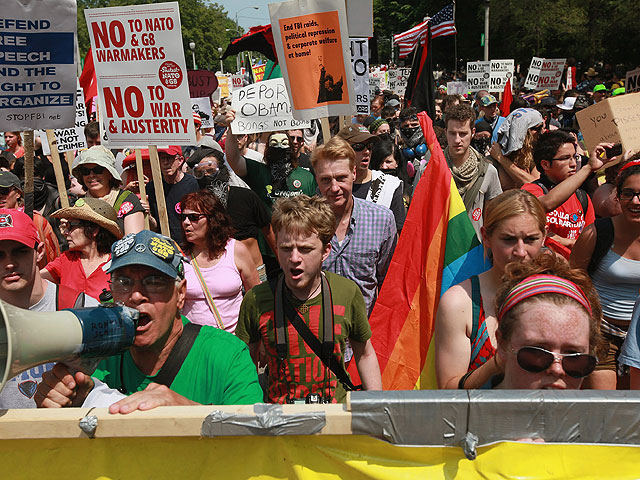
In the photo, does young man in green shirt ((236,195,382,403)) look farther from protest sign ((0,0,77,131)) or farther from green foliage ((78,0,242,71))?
green foliage ((78,0,242,71))

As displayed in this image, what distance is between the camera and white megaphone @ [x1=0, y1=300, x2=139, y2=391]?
147 cm

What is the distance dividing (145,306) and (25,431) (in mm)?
689

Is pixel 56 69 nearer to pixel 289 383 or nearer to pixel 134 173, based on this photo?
Answer: pixel 134 173

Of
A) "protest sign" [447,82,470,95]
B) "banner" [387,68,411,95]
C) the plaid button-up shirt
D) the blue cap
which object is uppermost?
"banner" [387,68,411,95]

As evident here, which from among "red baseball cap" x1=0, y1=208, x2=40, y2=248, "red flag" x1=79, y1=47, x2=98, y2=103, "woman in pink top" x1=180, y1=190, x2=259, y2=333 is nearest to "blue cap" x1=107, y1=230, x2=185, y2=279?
"red baseball cap" x1=0, y1=208, x2=40, y2=248

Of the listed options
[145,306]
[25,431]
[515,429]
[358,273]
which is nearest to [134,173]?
[358,273]

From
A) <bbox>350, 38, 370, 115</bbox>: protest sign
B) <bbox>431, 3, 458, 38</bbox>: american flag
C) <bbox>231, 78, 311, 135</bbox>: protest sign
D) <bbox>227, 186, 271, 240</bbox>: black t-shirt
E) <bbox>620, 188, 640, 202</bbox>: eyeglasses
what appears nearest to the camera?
<bbox>620, 188, 640, 202</bbox>: eyeglasses

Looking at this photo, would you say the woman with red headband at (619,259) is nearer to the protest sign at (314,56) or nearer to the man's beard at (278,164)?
the protest sign at (314,56)

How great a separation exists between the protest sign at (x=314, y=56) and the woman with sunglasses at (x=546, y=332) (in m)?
3.55

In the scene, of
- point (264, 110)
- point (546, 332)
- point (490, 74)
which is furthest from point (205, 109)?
point (546, 332)

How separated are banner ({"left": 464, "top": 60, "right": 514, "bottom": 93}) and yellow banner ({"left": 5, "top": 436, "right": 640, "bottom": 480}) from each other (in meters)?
14.5

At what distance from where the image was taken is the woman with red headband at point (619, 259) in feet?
10.7

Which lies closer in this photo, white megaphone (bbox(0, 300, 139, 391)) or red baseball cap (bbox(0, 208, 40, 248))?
white megaphone (bbox(0, 300, 139, 391))

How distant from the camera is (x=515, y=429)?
146cm
